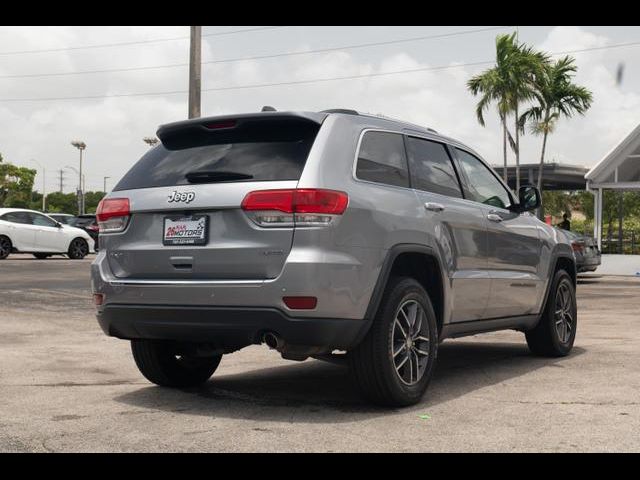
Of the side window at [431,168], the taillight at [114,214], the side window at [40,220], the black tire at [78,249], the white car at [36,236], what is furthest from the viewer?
the black tire at [78,249]

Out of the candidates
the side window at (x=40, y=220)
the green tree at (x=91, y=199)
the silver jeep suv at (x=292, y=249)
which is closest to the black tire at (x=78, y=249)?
the side window at (x=40, y=220)

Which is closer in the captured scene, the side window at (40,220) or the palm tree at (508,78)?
the side window at (40,220)

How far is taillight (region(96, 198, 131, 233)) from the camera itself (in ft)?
20.0

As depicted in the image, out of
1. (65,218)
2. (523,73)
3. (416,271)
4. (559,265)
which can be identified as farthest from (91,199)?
(416,271)

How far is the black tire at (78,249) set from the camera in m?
28.2

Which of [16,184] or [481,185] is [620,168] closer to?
[481,185]

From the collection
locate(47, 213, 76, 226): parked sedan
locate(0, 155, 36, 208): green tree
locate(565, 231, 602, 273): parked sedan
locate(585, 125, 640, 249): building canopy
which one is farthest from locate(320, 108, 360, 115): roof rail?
locate(0, 155, 36, 208): green tree

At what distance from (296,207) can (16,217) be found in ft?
76.0

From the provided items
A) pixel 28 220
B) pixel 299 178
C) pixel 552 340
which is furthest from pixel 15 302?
pixel 28 220

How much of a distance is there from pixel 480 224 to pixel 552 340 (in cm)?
174

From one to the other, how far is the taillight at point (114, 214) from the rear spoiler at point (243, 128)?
0.52 metres

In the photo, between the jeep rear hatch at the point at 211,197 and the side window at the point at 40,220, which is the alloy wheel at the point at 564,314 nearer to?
the jeep rear hatch at the point at 211,197

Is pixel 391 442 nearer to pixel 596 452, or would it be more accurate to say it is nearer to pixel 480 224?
pixel 596 452

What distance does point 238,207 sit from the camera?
5.56 m
